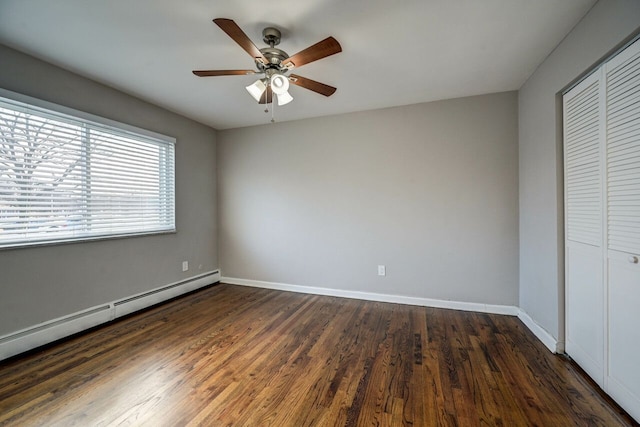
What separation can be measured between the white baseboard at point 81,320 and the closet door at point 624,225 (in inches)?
163

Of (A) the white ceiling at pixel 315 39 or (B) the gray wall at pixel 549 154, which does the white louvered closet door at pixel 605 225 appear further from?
(A) the white ceiling at pixel 315 39

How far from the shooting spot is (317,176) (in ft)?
11.8

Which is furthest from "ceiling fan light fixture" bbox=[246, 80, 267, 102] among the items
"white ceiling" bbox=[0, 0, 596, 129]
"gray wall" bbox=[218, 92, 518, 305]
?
"gray wall" bbox=[218, 92, 518, 305]

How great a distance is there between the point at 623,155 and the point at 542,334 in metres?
1.61

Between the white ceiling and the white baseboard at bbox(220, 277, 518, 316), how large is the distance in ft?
7.88

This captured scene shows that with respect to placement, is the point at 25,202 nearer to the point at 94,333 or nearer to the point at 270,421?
the point at 94,333

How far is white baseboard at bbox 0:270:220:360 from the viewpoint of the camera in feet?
6.76

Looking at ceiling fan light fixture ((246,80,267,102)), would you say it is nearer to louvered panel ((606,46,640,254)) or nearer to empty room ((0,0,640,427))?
empty room ((0,0,640,427))

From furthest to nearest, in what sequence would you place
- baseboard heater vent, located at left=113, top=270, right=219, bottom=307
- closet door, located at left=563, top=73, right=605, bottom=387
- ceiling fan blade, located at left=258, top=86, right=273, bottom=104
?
baseboard heater vent, located at left=113, top=270, right=219, bottom=307 < ceiling fan blade, located at left=258, top=86, right=273, bottom=104 < closet door, located at left=563, top=73, right=605, bottom=387

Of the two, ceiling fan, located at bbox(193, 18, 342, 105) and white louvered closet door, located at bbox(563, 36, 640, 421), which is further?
ceiling fan, located at bbox(193, 18, 342, 105)

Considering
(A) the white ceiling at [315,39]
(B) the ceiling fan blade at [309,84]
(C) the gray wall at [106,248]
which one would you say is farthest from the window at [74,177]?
(B) the ceiling fan blade at [309,84]

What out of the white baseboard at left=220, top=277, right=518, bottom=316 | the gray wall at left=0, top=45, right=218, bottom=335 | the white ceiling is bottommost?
the white baseboard at left=220, top=277, right=518, bottom=316

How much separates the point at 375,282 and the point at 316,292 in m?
0.85

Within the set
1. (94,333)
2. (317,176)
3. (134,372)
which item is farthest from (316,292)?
(94,333)
